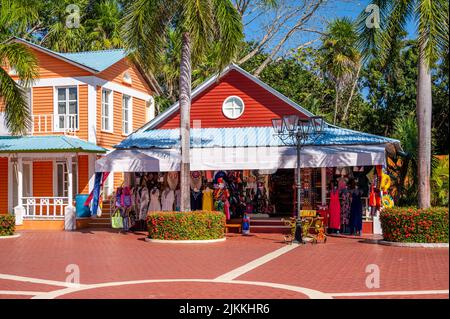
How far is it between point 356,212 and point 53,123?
13.1 meters

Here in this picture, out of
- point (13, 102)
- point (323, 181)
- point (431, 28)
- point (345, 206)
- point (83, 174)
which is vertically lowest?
point (345, 206)

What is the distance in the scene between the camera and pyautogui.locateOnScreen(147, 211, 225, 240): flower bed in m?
19.5

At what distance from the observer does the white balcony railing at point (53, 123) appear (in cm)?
2755

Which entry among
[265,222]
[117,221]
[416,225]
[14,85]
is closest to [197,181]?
[265,222]

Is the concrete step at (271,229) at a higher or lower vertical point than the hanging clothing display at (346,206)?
lower

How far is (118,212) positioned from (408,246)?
10.5m

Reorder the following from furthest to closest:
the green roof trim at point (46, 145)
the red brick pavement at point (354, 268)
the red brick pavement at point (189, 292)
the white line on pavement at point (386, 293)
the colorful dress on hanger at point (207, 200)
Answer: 1. the green roof trim at point (46, 145)
2. the colorful dress on hanger at point (207, 200)
3. the red brick pavement at point (354, 268)
4. the red brick pavement at point (189, 292)
5. the white line on pavement at point (386, 293)

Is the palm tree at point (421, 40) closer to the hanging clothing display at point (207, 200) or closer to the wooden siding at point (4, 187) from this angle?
the hanging clothing display at point (207, 200)

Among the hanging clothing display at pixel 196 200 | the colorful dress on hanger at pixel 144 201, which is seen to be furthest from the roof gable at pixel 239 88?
the hanging clothing display at pixel 196 200

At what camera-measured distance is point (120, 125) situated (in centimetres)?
3047

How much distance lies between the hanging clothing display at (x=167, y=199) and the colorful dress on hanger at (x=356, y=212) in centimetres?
609

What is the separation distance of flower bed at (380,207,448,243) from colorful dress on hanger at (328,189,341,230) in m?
3.82

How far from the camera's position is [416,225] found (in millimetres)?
17141

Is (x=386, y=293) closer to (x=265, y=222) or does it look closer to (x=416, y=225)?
Result: (x=416, y=225)
